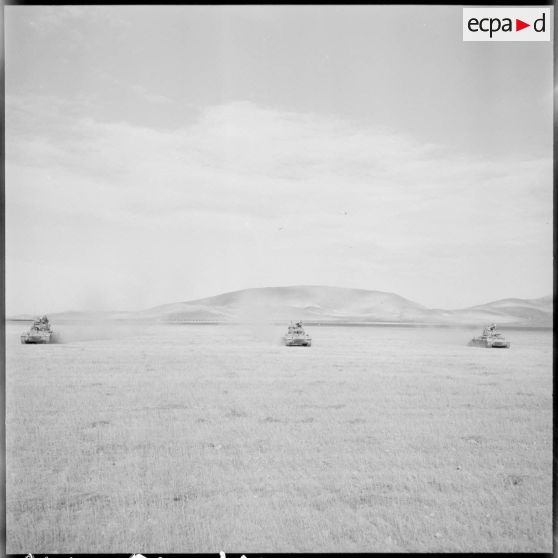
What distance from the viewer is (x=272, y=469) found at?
522 cm

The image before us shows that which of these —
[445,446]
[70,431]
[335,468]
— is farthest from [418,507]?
[70,431]

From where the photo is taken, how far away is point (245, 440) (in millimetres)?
5844

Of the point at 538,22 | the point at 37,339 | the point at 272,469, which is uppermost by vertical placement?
the point at 538,22

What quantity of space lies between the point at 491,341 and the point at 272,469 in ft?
47.3

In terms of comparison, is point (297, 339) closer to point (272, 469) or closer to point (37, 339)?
point (37, 339)

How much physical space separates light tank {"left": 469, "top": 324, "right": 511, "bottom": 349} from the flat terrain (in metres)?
9.23

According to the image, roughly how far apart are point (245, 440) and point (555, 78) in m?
5.55

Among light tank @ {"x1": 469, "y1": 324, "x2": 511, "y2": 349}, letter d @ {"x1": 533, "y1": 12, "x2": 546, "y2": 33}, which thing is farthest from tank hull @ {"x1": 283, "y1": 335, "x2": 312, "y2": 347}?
letter d @ {"x1": 533, "y1": 12, "x2": 546, "y2": 33}

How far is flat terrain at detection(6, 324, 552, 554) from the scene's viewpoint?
4.53 m

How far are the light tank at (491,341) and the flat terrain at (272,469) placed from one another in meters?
9.23

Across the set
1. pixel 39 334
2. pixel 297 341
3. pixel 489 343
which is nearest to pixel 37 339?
pixel 39 334

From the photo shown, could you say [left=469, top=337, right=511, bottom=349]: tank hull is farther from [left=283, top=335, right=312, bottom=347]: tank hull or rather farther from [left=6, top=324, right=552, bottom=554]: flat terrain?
[left=6, top=324, right=552, bottom=554]: flat terrain

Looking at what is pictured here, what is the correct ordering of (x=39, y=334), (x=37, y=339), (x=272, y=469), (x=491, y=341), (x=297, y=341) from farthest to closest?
1. (x=491, y=341)
2. (x=297, y=341)
3. (x=37, y=339)
4. (x=39, y=334)
5. (x=272, y=469)

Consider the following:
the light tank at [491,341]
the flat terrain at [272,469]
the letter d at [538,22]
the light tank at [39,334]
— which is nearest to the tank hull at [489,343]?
the light tank at [491,341]
